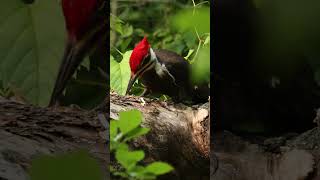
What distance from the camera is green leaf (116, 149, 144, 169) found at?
1.64 metres

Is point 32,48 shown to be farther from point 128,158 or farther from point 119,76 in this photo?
point 128,158

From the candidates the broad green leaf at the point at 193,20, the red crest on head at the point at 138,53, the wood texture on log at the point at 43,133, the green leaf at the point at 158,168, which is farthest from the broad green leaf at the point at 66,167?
the broad green leaf at the point at 193,20

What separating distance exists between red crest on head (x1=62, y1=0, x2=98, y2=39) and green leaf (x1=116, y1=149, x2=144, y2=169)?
322mm

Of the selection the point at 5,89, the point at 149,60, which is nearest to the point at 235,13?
the point at 149,60

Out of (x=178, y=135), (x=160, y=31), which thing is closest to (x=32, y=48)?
(x=160, y=31)

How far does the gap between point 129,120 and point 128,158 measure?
0.10 meters

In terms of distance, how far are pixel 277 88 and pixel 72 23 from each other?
562 millimetres

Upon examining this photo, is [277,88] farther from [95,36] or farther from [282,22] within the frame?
[95,36]

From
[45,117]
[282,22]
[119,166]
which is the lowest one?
[119,166]

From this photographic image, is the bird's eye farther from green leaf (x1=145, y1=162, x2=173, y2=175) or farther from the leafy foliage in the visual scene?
green leaf (x1=145, y1=162, x2=173, y2=175)

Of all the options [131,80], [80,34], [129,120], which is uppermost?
[80,34]

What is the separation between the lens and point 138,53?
170cm

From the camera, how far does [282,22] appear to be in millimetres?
1730

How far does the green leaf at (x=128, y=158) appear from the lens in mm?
1637
